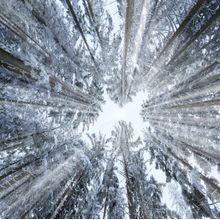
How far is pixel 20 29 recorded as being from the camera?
26.9 ft

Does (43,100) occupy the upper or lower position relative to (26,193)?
upper

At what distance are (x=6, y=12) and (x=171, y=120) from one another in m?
11.6

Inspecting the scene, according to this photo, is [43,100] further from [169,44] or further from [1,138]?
[169,44]

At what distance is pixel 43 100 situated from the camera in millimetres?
12805

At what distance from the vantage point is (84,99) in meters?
16.2

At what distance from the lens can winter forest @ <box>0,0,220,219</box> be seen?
8156 millimetres

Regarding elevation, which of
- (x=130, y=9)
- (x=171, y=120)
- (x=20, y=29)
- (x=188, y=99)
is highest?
(x=130, y=9)

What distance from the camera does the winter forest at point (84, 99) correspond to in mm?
8156

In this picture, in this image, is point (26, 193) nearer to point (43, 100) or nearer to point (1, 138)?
point (1, 138)

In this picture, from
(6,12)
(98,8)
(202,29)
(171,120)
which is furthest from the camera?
(171,120)

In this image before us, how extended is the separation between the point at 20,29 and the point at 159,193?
8.36 m

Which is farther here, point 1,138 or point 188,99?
point 188,99

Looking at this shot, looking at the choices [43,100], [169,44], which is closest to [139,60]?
[169,44]

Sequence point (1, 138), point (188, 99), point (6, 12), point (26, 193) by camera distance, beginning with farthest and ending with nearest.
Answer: point (188, 99)
point (1, 138)
point (26, 193)
point (6, 12)
